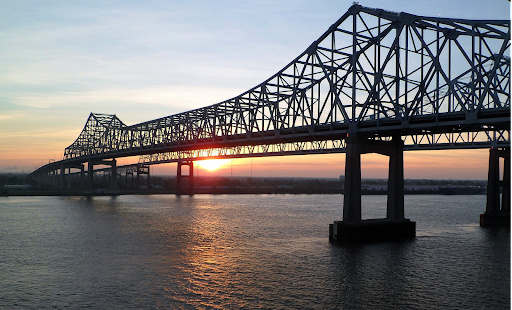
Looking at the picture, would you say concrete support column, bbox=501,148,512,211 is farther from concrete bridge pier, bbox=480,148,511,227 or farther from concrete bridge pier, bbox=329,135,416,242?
concrete bridge pier, bbox=329,135,416,242

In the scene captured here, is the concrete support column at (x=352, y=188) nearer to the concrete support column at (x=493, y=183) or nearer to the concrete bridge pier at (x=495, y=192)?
the concrete bridge pier at (x=495, y=192)

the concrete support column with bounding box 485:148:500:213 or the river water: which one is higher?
the concrete support column with bounding box 485:148:500:213

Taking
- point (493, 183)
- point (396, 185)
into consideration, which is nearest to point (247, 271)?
point (396, 185)

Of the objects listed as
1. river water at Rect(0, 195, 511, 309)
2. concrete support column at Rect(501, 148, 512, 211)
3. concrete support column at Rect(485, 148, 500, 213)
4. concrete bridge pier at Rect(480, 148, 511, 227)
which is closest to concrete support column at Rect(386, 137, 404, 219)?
river water at Rect(0, 195, 511, 309)

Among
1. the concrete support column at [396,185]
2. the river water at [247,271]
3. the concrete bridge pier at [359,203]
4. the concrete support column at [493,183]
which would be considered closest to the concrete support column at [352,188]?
the concrete bridge pier at [359,203]

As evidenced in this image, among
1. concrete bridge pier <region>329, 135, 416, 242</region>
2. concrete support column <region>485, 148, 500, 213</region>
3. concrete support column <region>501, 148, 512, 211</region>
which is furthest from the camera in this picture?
concrete support column <region>485, 148, 500, 213</region>

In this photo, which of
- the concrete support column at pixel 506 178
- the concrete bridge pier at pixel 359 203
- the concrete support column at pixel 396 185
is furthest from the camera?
the concrete support column at pixel 506 178

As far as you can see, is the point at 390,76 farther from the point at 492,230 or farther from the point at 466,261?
the point at 492,230
